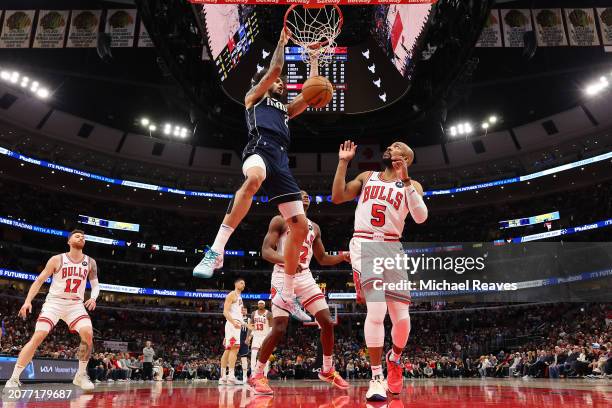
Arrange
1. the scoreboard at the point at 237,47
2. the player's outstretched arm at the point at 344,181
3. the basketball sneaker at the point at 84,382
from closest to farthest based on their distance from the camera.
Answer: the player's outstretched arm at the point at 344,181, the basketball sneaker at the point at 84,382, the scoreboard at the point at 237,47

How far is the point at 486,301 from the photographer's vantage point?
3136cm

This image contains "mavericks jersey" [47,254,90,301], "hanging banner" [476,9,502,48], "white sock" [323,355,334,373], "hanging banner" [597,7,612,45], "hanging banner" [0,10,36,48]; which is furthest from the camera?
"hanging banner" [476,9,502,48]

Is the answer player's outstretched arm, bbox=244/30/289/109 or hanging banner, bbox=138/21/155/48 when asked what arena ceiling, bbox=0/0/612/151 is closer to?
hanging banner, bbox=138/21/155/48

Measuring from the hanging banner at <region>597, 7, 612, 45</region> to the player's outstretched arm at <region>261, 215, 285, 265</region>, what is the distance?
14.0 metres

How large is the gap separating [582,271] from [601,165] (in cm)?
708

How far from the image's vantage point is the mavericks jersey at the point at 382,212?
4.70m

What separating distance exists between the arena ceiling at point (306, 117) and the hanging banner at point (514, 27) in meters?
1.55

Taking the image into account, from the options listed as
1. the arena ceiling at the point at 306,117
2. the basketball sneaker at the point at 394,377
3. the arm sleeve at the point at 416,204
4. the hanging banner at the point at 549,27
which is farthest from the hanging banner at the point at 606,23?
the basketball sneaker at the point at 394,377

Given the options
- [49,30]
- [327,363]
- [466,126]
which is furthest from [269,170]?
[466,126]

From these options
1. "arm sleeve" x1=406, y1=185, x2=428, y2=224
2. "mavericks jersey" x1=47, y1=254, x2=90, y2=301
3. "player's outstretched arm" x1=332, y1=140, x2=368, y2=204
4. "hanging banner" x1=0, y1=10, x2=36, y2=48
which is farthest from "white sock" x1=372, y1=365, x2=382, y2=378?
"hanging banner" x1=0, y1=10, x2=36, y2=48

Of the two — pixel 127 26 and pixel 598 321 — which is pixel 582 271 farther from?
pixel 127 26

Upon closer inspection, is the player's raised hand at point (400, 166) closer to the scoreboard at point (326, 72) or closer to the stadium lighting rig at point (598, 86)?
the scoreboard at point (326, 72)

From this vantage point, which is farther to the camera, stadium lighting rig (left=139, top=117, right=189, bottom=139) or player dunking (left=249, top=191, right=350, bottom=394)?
stadium lighting rig (left=139, top=117, right=189, bottom=139)

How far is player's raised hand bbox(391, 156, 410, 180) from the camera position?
4407 millimetres
